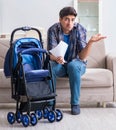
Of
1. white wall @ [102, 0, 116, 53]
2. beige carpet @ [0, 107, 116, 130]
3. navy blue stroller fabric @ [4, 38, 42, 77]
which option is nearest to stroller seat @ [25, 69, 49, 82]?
navy blue stroller fabric @ [4, 38, 42, 77]

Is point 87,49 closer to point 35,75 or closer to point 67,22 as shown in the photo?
point 67,22

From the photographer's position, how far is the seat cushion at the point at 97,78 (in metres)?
3.12

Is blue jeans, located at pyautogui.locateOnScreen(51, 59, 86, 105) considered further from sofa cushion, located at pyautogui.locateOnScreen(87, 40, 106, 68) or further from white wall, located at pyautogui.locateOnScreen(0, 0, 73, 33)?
white wall, located at pyautogui.locateOnScreen(0, 0, 73, 33)

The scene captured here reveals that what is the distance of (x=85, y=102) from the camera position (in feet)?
11.1

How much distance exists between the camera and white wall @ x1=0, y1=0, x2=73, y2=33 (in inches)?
184

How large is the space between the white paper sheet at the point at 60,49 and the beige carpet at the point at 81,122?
1.83 ft

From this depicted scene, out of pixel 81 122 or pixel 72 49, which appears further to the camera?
pixel 72 49

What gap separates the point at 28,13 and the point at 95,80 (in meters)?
1.96

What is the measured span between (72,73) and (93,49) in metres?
0.73

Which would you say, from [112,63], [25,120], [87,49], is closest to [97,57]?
[112,63]

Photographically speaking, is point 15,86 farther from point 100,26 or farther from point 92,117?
point 100,26

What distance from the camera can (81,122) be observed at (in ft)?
8.66

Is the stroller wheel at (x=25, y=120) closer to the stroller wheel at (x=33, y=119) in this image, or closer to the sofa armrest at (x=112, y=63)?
the stroller wheel at (x=33, y=119)

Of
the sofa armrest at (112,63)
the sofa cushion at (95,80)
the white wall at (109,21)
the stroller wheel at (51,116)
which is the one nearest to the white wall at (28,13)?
the white wall at (109,21)
